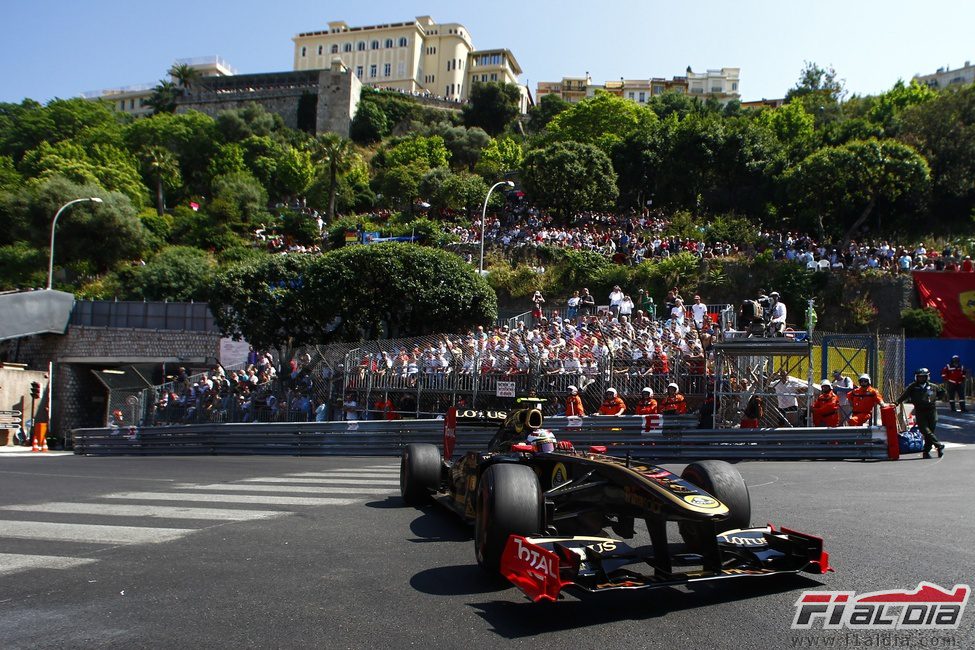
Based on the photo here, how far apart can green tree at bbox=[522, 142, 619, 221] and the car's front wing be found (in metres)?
48.1

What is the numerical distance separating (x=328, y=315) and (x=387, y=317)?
2.49m

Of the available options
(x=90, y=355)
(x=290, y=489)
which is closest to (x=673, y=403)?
(x=290, y=489)

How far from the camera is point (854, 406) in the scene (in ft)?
50.0

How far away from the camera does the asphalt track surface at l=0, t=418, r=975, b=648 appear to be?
477 centimetres

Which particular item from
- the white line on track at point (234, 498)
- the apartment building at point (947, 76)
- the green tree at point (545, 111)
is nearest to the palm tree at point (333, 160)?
the green tree at point (545, 111)

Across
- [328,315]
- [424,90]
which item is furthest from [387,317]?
[424,90]

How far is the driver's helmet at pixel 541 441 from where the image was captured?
7320 millimetres

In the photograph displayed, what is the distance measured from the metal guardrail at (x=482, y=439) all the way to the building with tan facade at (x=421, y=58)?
11175 cm

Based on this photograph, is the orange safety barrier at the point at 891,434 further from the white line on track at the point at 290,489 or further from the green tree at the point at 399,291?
the green tree at the point at 399,291

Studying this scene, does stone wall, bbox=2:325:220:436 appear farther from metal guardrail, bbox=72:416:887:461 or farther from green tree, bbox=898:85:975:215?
green tree, bbox=898:85:975:215

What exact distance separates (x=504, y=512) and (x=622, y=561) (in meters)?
1.03

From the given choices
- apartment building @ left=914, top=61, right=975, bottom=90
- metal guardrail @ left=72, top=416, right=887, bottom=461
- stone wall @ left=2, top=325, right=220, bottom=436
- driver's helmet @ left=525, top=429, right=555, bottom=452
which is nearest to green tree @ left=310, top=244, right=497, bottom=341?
stone wall @ left=2, top=325, right=220, bottom=436

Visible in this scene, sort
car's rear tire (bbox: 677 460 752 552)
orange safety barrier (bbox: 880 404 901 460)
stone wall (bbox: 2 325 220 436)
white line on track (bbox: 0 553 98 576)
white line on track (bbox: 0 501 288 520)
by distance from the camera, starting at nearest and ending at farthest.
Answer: car's rear tire (bbox: 677 460 752 552), white line on track (bbox: 0 553 98 576), white line on track (bbox: 0 501 288 520), orange safety barrier (bbox: 880 404 901 460), stone wall (bbox: 2 325 220 436)

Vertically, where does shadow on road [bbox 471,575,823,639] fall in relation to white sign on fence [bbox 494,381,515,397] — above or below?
below
